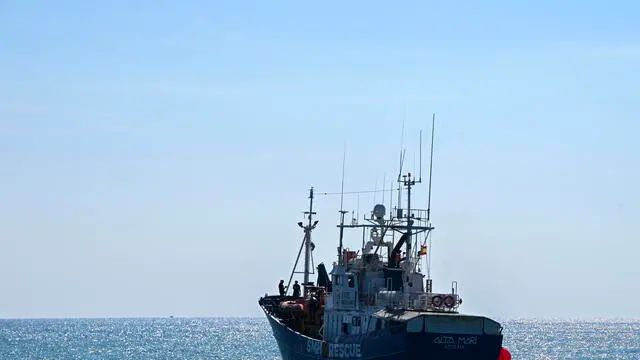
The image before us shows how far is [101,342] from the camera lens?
200 metres

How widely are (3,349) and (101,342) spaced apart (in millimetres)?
31177

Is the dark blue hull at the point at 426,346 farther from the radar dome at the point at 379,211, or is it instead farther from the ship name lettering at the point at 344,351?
the radar dome at the point at 379,211

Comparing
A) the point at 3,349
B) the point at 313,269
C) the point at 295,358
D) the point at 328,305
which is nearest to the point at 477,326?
the point at 328,305

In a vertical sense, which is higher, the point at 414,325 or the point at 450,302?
the point at 450,302

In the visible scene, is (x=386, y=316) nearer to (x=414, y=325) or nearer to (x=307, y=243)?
(x=414, y=325)

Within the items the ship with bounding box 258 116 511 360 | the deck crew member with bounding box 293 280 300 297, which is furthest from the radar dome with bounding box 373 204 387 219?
the deck crew member with bounding box 293 280 300 297

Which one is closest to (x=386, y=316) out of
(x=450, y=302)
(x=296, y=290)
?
(x=450, y=302)

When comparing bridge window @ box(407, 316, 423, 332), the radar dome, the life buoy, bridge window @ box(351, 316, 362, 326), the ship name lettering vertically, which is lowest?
the ship name lettering

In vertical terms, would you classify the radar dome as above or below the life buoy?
above

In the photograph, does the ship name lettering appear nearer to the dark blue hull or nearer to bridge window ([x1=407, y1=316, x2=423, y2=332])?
the dark blue hull

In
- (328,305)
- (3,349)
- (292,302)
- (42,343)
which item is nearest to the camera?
(328,305)

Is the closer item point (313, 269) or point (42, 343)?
point (313, 269)

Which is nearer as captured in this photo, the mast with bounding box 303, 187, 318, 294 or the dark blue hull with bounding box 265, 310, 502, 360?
the dark blue hull with bounding box 265, 310, 502, 360

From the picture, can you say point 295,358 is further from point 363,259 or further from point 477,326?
point 477,326
